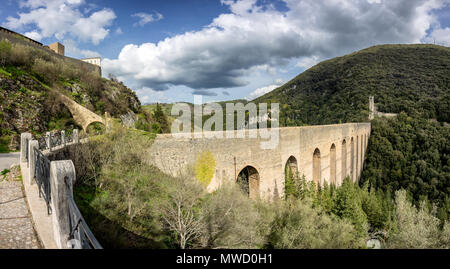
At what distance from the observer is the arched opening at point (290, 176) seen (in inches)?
576

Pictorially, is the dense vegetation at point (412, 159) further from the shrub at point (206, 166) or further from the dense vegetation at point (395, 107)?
the shrub at point (206, 166)

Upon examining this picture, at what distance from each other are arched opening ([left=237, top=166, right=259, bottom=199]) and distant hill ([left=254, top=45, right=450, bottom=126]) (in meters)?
46.2

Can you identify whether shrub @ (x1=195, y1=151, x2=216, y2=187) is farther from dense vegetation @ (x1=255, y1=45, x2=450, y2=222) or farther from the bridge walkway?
dense vegetation @ (x1=255, y1=45, x2=450, y2=222)

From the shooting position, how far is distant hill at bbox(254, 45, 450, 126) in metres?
57.6

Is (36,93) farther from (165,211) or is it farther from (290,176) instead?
(290,176)

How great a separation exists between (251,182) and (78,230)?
1080 cm

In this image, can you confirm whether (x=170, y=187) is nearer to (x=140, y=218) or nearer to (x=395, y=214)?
(x=140, y=218)

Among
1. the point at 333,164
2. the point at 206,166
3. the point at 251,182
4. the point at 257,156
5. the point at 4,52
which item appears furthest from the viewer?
the point at 333,164

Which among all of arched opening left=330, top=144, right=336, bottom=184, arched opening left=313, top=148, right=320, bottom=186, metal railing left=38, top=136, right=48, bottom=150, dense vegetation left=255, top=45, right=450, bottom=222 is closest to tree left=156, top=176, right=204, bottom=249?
metal railing left=38, top=136, right=48, bottom=150

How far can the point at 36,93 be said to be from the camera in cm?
1504

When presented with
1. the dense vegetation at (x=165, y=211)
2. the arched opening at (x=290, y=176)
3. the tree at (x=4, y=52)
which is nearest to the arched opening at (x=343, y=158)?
the arched opening at (x=290, y=176)

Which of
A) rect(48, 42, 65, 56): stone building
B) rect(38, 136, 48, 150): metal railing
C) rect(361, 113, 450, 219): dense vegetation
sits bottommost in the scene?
rect(361, 113, 450, 219): dense vegetation

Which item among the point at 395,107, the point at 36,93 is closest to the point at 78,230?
the point at 36,93

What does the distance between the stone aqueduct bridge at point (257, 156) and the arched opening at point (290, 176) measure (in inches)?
2.8
